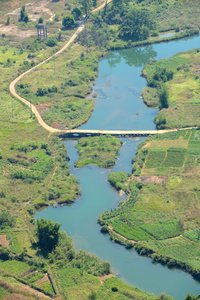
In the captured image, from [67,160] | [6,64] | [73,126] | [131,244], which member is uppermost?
[6,64]

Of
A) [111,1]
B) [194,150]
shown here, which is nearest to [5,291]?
[194,150]

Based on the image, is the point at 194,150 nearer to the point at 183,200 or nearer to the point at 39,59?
the point at 183,200

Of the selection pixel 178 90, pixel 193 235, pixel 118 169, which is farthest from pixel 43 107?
pixel 193 235

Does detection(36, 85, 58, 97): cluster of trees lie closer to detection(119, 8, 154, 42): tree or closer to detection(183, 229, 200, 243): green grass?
detection(119, 8, 154, 42): tree

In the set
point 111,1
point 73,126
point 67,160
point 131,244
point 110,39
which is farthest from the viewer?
point 111,1

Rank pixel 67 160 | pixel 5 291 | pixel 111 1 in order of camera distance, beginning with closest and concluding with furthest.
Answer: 1. pixel 5 291
2. pixel 67 160
3. pixel 111 1

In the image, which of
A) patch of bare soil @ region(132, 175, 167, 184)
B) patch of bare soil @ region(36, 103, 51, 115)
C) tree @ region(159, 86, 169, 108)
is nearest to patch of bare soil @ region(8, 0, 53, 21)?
patch of bare soil @ region(36, 103, 51, 115)

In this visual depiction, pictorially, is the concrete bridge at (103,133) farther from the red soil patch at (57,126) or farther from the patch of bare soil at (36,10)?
the patch of bare soil at (36,10)

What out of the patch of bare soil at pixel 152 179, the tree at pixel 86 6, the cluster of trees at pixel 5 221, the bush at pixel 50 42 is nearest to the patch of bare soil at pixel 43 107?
the patch of bare soil at pixel 152 179
